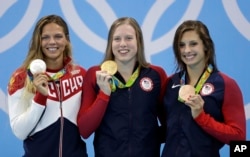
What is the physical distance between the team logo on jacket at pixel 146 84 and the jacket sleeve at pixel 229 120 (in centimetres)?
33

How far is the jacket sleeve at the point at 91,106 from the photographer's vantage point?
6.44 ft

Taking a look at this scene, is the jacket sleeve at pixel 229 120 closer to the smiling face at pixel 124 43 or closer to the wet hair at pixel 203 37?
the wet hair at pixel 203 37

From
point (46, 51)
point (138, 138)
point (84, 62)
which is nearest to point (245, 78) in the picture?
point (84, 62)

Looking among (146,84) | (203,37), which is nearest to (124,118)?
(146,84)

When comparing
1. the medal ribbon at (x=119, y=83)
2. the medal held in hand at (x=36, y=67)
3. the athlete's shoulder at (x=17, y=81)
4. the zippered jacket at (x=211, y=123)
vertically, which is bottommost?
the zippered jacket at (x=211, y=123)

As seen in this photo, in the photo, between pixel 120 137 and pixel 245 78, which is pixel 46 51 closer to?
pixel 120 137

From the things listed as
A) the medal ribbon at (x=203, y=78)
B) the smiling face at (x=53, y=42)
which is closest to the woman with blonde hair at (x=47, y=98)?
the smiling face at (x=53, y=42)

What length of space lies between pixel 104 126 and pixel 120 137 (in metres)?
0.11

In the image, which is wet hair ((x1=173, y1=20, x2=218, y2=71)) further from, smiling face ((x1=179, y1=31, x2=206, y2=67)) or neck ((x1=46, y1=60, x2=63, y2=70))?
neck ((x1=46, y1=60, x2=63, y2=70))

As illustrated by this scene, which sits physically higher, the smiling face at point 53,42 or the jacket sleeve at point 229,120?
the smiling face at point 53,42

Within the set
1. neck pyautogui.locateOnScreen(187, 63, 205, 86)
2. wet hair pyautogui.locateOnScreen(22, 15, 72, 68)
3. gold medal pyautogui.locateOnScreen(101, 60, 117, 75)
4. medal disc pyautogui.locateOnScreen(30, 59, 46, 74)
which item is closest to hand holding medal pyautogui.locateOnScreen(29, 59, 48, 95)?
medal disc pyautogui.locateOnScreen(30, 59, 46, 74)

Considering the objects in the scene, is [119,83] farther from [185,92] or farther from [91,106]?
[185,92]

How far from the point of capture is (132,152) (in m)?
1.97

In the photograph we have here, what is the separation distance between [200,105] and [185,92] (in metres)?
0.10
